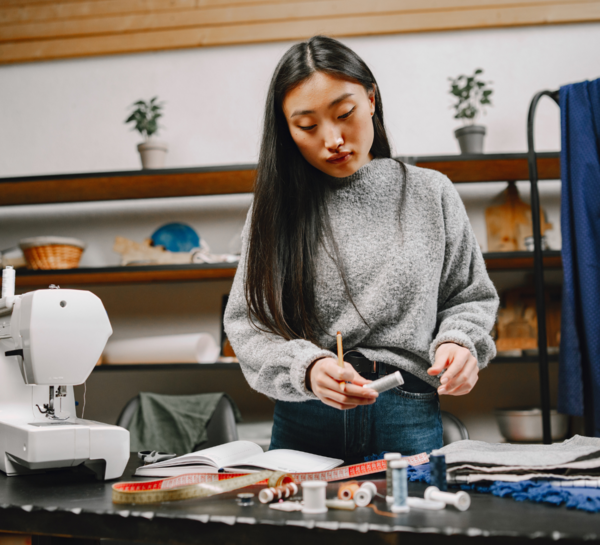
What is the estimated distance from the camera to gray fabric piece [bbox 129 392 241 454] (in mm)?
2168

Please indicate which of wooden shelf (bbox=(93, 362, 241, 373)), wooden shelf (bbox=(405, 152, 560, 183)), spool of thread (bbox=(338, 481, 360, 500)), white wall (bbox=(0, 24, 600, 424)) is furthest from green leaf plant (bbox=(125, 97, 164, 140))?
spool of thread (bbox=(338, 481, 360, 500))

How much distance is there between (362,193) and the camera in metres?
1.22

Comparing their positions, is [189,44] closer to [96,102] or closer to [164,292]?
[96,102]

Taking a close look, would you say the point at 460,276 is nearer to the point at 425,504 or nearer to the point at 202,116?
the point at 425,504

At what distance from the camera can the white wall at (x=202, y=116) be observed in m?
→ 2.58

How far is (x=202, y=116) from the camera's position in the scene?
2742 mm

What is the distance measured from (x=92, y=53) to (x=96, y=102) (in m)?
0.26

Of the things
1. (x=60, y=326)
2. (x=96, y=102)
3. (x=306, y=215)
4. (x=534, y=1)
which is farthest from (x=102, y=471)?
(x=534, y=1)

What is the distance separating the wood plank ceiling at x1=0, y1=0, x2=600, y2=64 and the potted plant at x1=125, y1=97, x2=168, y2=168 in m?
0.49

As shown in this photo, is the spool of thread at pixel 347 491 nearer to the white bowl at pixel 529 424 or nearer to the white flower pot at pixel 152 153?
the white bowl at pixel 529 424

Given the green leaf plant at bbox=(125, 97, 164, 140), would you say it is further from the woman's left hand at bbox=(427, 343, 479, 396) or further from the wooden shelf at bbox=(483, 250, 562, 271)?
the woman's left hand at bbox=(427, 343, 479, 396)

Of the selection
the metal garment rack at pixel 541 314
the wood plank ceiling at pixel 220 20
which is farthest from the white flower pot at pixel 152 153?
the metal garment rack at pixel 541 314

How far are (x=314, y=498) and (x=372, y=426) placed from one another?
0.42 meters

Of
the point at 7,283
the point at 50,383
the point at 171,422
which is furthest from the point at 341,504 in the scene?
the point at 171,422
